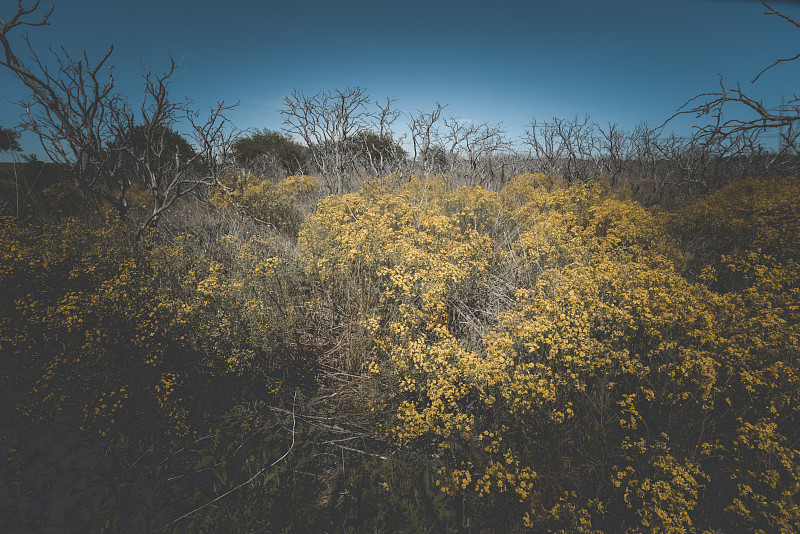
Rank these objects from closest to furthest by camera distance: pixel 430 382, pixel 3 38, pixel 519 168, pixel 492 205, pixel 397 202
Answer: pixel 430 382 < pixel 3 38 < pixel 397 202 < pixel 492 205 < pixel 519 168

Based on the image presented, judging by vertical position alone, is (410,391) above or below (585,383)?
below

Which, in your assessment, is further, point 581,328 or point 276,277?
point 276,277

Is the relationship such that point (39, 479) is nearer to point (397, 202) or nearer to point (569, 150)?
point (397, 202)

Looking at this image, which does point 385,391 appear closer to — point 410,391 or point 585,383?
point 410,391

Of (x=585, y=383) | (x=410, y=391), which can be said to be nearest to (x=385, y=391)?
(x=410, y=391)

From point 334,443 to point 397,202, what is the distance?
494 cm

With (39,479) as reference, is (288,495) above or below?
below

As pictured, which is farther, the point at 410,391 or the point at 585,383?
the point at 410,391

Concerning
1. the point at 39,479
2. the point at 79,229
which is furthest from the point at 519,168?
the point at 39,479

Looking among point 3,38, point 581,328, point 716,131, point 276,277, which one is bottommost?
point 581,328

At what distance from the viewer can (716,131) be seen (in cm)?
241

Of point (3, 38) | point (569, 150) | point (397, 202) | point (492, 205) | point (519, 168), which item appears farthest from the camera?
point (519, 168)

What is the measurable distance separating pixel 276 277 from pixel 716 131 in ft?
17.1

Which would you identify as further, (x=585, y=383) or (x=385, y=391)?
(x=385, y=391)
